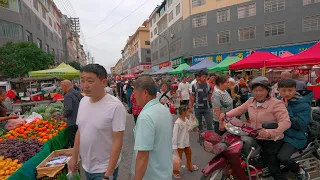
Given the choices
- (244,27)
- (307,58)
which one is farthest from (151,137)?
(244,27)

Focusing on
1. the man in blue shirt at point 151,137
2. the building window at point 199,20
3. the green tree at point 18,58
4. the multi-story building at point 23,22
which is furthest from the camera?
the building window at point 199,20

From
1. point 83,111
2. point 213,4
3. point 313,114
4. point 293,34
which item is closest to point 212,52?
point 213,4

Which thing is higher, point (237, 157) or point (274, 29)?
point (274, 29)

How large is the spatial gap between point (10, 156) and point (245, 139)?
3.76m

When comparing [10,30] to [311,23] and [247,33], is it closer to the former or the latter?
[247,33]

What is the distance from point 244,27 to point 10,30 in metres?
27.7

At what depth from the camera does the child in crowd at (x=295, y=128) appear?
285 centimetres

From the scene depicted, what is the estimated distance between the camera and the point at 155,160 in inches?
74.1

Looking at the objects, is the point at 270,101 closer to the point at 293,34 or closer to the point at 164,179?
the point at 164,179

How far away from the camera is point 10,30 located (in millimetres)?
22875

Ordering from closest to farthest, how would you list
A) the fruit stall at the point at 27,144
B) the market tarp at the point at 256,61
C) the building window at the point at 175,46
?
the fruit stall at the point at 27,144 → the market tarp at the point at 256,61 → the building window at the point at 175,46

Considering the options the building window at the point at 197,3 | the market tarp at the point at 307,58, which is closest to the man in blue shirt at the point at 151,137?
the market tarp at the point at 307,58

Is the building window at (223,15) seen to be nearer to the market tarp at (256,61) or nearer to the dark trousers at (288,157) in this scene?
the market tarp at (256,61)

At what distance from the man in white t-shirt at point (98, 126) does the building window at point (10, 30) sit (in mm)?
25657
